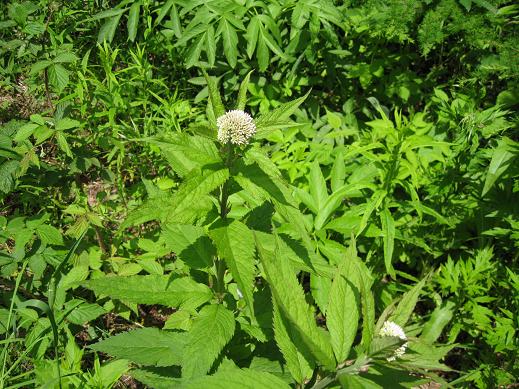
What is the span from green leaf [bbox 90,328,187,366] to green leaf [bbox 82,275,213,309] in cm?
14

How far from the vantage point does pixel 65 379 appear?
183 centimetres

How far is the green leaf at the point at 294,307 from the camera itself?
104cm

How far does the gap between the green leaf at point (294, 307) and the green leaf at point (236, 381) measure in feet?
0.35

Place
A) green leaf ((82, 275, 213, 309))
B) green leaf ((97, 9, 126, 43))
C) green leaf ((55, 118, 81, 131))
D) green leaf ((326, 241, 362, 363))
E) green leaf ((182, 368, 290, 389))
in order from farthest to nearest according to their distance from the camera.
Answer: green leaf ((97, 9, 126, 43))
green leaf ((55, 118, 81, 131))
green leaf ((82, 275, 213, 309))
green leaf ((326, 241, 362, 363))
green leaf ((182, 368, 290, 389))

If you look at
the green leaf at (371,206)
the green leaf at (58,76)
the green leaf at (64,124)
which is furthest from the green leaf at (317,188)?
the green leaf at (58,76)

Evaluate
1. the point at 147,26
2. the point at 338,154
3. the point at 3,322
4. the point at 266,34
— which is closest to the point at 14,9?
the point at 147,26

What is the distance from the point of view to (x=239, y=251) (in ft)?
4.63

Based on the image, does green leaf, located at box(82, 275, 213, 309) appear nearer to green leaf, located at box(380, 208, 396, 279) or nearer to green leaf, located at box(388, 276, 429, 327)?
green leaf, located at box(388, 276, 429, 327)

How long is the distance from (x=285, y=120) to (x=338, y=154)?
1.27 m

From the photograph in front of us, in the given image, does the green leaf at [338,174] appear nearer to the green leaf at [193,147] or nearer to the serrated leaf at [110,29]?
the green leaf at [193,147]

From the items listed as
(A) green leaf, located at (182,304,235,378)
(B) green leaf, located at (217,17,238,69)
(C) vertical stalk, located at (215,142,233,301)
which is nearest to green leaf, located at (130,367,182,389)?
(A) green leaf, located at (182,304,235,378)

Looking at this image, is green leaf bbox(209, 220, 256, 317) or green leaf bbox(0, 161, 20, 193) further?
green leaf bbox(0, 161, 20, 193)

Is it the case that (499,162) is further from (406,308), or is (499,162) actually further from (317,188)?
(406,308)

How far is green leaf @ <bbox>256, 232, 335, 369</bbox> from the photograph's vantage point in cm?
104
